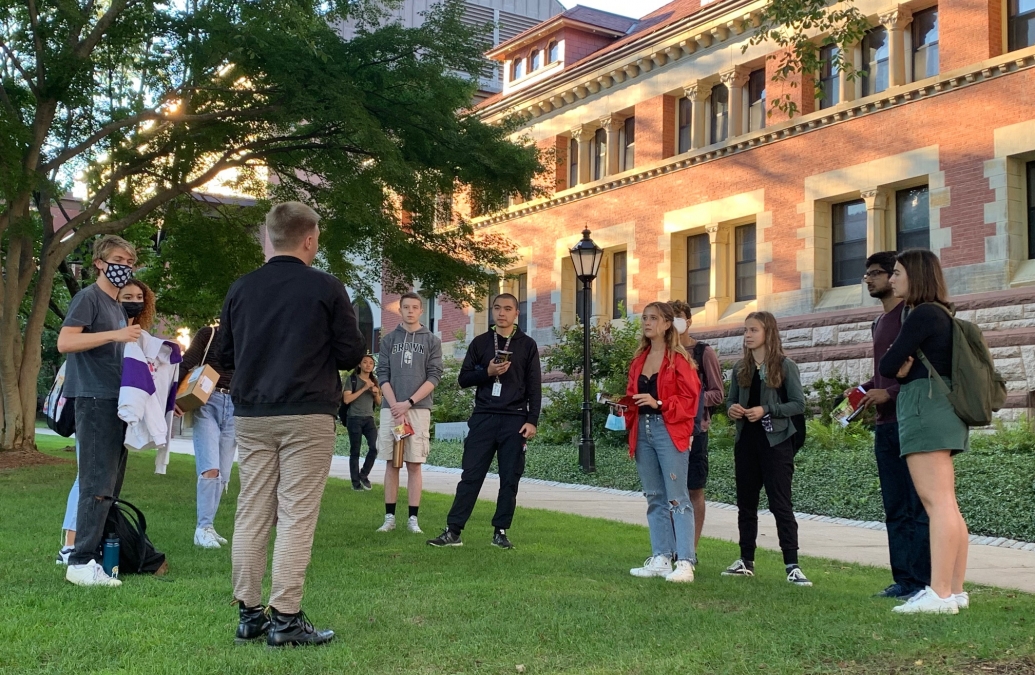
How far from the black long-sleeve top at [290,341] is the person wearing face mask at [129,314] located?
194 centimetres

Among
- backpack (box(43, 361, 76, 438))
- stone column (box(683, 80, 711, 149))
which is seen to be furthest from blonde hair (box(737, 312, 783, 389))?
stone column (box(683, 80, 711, 149))

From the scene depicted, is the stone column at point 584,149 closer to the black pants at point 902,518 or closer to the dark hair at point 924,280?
the black pants at point 902,518

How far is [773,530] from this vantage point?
10.9 metres

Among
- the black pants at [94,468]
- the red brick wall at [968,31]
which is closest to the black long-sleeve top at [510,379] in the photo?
the black pants at [94,468]

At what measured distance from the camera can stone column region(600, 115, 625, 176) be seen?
27.5m

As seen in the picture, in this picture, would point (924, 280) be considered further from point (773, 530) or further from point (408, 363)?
point (773, 530)

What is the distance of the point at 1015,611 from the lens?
6195 millimetres

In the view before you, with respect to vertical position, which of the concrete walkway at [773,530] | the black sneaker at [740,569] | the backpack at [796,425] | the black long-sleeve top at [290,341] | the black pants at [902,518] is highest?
the black long-sleeve top at [290,341]

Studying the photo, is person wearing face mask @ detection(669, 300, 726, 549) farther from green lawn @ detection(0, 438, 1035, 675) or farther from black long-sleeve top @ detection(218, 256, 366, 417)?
black long-sleeve top @ detection(218, 256, 366, 417)

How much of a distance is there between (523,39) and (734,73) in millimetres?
9113

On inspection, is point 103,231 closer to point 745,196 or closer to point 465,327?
point 745,196

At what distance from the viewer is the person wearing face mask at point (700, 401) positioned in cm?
774

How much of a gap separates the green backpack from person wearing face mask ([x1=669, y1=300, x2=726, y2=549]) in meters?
2.01

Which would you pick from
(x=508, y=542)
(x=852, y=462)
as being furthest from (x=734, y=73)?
(x=508, y=542)
